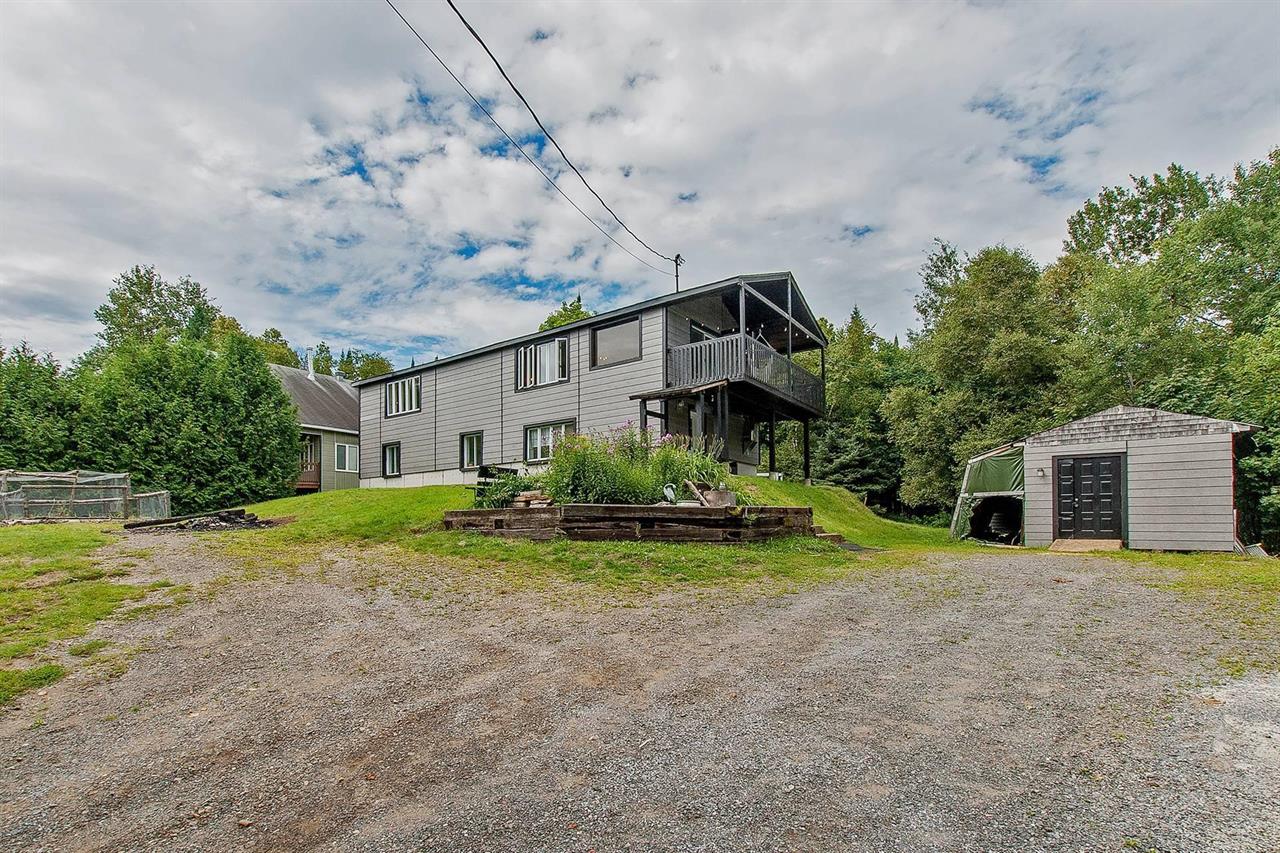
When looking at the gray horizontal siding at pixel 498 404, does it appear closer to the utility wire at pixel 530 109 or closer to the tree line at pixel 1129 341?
the utility wire at pixel 530 109

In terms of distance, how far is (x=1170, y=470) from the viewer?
1019cm

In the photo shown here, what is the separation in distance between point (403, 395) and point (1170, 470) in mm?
20748

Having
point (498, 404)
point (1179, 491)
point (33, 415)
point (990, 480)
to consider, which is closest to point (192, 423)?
point (33, 415)

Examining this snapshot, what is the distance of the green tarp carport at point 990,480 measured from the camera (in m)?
12.4

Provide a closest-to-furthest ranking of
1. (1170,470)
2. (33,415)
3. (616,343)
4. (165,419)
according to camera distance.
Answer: (1170,470) < (33,415) < (616,343) < (165,419)

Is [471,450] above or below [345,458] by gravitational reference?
above

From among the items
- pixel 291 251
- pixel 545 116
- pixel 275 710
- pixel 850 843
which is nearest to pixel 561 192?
pixel 545 116

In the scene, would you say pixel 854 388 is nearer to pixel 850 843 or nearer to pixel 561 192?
pixel 561 192

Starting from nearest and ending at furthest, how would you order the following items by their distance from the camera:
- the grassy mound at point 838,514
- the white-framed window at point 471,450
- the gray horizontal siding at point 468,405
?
the grassy mound at point 838,514 → the gray horizontal siding at point 468,405 → the white-framed window at point 471,450

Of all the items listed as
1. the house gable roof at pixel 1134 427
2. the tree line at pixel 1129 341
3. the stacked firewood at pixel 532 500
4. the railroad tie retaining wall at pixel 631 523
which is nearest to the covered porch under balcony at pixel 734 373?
the railroad tie retaining wall at pixel 631 523

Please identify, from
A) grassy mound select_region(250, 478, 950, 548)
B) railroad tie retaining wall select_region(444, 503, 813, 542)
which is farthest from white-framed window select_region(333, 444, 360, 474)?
railroad tie retaining wall select_region(444, 503, 813, 542)

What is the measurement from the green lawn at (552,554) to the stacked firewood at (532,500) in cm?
66

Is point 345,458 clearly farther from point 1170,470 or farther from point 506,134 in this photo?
point 1170,470

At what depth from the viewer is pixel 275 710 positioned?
2982 millimetres
